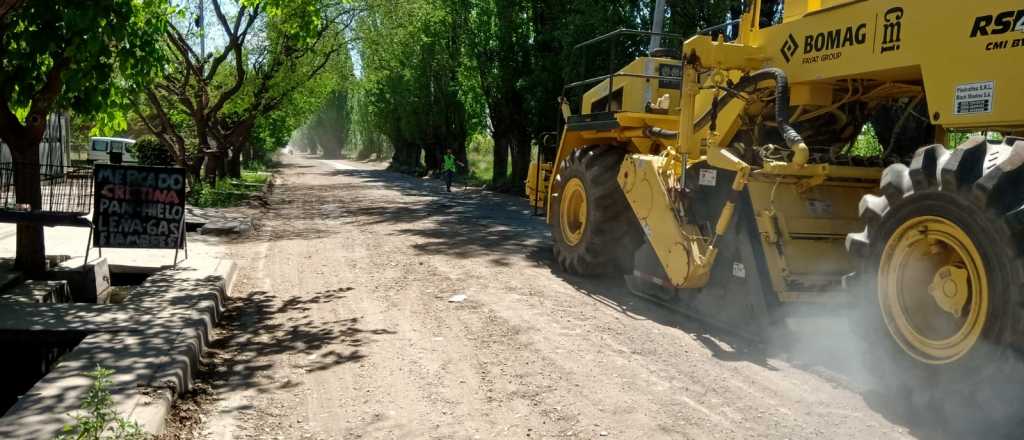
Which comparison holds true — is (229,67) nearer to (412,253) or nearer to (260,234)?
(260,234)

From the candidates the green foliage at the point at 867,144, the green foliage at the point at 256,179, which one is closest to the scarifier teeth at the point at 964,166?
the green foliage at the point at 867,144

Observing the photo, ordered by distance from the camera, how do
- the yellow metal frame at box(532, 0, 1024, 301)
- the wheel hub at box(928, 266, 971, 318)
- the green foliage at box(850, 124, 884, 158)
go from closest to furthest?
1. the wheel hub at box(928, 266, 971, 318)
2. the yellow metal frame at box(532, 0, 1024, 301)
3. the green foliage at box(850, 124, 884, 158)

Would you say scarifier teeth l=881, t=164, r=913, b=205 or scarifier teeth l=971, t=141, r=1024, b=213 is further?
scarifier teeth l=881, t=164, r=913, b=205

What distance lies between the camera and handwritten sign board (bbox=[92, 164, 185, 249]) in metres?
8.79

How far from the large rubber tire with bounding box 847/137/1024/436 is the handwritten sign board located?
24.0 ft

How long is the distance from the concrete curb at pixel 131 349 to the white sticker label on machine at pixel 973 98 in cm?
510

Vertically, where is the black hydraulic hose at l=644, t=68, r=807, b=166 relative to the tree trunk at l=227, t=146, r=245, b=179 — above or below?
above

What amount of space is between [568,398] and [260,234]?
10190 millimetres

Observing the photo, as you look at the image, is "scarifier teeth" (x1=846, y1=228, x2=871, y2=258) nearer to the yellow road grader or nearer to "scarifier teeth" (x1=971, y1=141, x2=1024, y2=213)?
the yellow road grader

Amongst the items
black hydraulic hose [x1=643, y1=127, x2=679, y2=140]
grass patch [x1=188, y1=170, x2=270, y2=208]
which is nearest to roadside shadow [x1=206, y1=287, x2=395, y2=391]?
black hydraulic hose [x1=643, y1=127, x2=679, y2=140]

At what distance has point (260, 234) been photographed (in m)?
14.1

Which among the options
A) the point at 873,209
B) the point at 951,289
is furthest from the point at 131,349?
the point at 951,289

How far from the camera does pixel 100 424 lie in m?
3.91

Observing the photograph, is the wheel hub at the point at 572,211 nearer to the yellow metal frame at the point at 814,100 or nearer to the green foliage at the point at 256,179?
the yellow metal frame at the point at 814,100
